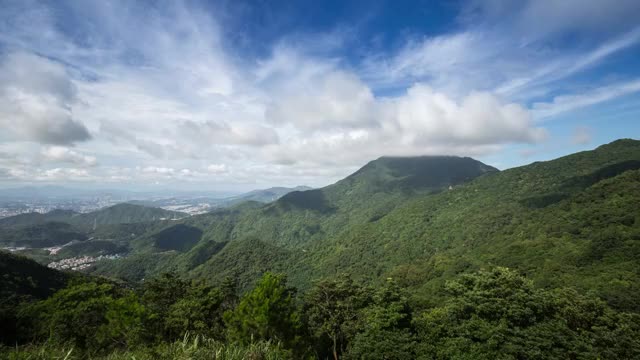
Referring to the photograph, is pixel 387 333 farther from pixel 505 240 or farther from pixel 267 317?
pixel 505 240

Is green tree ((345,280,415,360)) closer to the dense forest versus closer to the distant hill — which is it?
the dense forest

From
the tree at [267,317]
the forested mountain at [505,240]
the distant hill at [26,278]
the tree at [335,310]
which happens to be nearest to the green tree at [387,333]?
the tree at [335,310]

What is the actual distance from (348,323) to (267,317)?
362 inches

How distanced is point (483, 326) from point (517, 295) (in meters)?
6.53

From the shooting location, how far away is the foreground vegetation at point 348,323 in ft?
73.0

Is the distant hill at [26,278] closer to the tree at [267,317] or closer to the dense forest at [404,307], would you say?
the dense forest at [404,307]

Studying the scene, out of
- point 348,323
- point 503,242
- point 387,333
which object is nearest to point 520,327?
point 387,333

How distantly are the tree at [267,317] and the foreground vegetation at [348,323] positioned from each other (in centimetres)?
8

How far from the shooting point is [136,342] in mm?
23000

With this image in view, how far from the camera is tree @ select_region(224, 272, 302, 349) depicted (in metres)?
24.1

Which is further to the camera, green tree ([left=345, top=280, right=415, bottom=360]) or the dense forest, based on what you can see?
green tree ([left=345, top=280, right=415, bottom=360])

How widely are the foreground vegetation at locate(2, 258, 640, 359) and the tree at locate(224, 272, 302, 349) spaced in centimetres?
8

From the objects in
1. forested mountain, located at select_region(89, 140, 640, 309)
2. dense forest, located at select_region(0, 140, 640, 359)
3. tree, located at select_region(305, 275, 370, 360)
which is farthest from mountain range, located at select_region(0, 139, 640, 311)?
tree, located at select_region(305, 275, 370, 360)

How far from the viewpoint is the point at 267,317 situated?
24.2 m
